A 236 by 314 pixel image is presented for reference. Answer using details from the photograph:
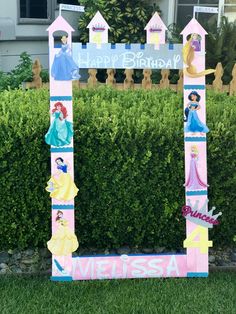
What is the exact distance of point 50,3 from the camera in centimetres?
980

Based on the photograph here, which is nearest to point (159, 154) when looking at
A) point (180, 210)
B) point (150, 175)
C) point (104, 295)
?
point (150, 175)

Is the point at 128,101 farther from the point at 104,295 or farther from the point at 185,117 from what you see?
the point at 104,295

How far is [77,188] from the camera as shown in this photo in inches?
152

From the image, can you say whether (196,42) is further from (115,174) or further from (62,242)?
(62,242)

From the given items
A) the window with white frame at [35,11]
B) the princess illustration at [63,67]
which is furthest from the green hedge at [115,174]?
the window with white frame at [35,11]

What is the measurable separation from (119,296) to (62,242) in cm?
56

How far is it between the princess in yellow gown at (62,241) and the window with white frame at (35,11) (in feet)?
21.1

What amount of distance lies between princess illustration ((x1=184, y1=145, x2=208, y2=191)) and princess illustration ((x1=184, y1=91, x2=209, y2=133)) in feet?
0.44

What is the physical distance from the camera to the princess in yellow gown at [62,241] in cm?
379

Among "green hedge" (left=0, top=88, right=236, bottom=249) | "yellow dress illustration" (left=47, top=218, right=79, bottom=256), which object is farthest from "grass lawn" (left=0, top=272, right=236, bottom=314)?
"green hedge" (left=0, top=88, right=236, bottom=249)

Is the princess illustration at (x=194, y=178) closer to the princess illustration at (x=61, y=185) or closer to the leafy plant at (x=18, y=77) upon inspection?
the princess illustration at (x=61, y=185)

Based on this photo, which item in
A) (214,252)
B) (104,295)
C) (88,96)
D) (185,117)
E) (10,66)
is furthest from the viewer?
(10,66)

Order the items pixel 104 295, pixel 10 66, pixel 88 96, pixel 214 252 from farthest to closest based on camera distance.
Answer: pixel 10 66, pixel 88 96, pixel 214 252, pixel 104 295

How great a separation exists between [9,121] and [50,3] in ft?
21.5
